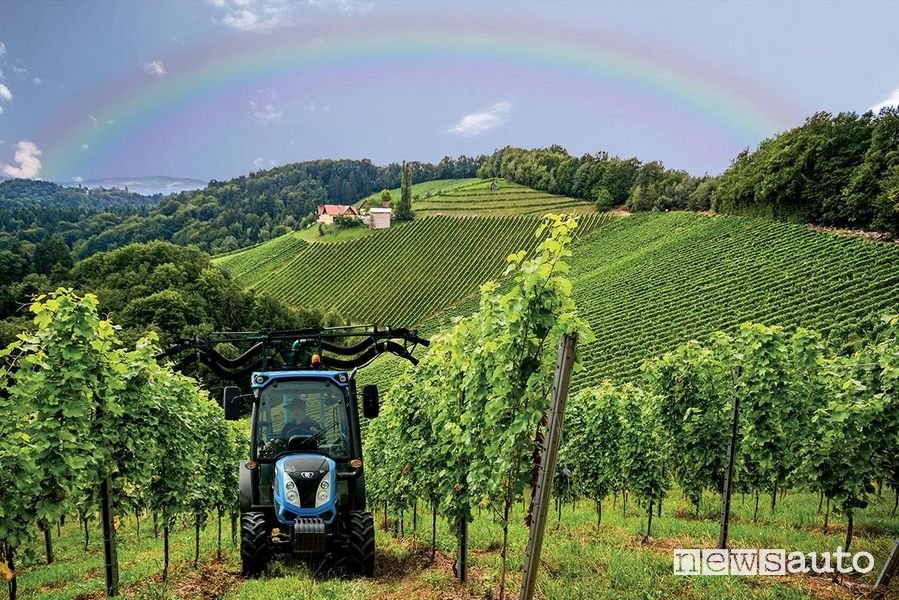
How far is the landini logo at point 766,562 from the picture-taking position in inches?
252

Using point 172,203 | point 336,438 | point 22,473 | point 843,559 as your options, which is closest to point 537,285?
point 336,438

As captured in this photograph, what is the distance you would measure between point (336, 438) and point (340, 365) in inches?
82.5

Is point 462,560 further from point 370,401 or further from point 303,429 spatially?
point 303,429

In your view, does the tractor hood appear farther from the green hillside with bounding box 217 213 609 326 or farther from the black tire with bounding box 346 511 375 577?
the green hillside with bounding box 217 213 609 326

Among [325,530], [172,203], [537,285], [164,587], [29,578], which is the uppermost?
[172,203]

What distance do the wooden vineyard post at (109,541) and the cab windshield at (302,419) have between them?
6.43 feet

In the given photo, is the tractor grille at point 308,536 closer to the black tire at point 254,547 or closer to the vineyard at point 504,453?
the vineyard at point 504,453

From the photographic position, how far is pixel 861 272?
109ft

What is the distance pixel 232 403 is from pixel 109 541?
87.9 inches

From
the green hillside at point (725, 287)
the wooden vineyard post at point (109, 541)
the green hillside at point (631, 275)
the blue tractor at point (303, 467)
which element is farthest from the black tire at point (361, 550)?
the green hillside at point (725, 287)

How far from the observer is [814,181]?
4647 cm

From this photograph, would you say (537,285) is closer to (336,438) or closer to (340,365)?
(336,438)

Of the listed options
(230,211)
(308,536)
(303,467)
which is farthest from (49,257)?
(308,536)

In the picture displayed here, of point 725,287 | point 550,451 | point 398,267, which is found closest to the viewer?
point 550,451
